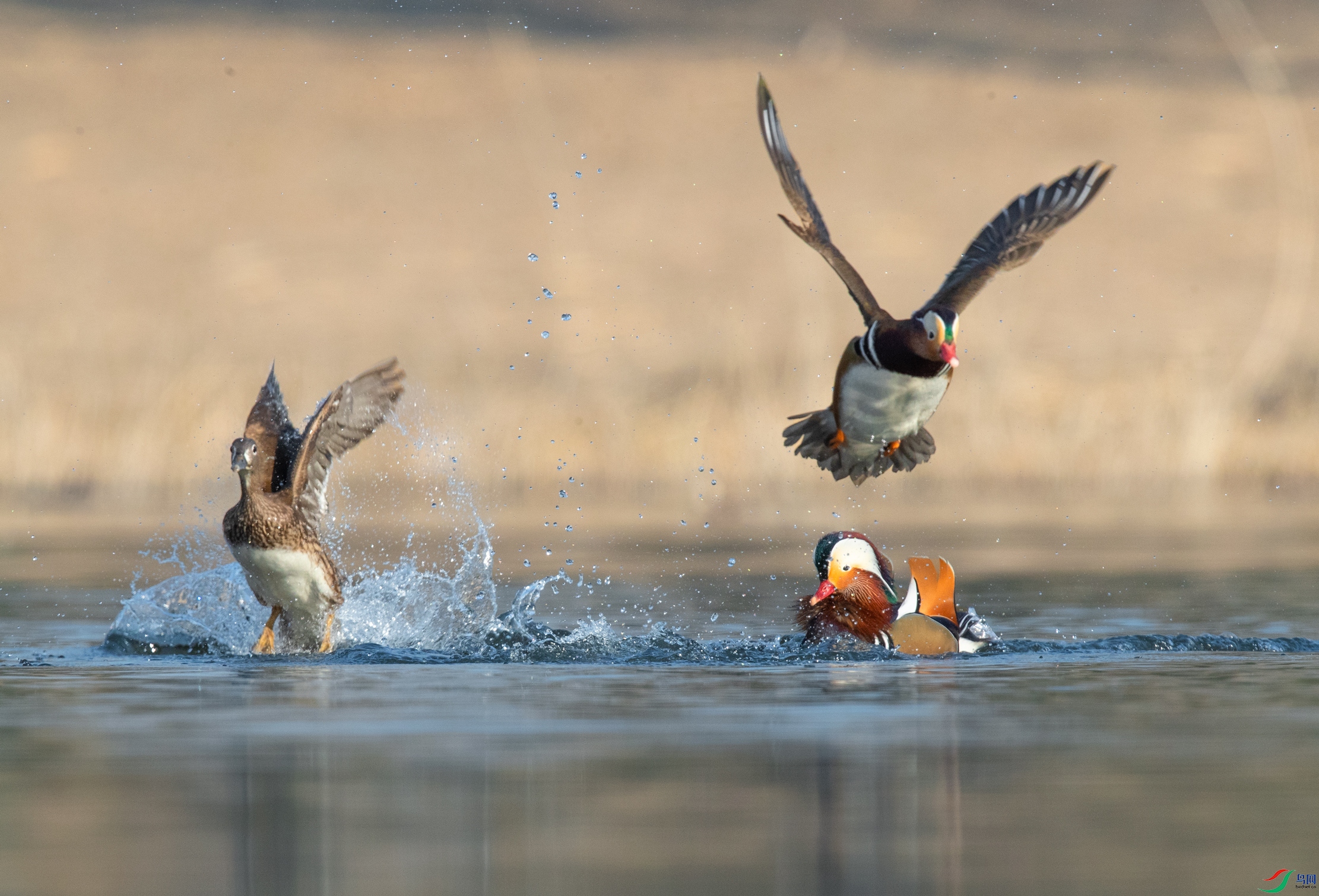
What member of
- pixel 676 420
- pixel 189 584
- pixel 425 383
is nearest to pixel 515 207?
pixel 425 383

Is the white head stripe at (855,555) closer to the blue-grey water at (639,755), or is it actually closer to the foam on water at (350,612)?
the blue-grey water at (639,755)

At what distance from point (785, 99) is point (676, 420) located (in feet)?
92.3

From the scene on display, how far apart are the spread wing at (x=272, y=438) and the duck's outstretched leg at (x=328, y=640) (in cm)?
72

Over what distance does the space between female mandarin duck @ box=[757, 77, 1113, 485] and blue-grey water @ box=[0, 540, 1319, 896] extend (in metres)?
1.08

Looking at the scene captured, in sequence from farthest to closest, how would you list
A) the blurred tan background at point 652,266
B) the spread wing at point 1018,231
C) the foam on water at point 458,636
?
the blurred tan background at point 652,266 < the spread wing at point 1018,231 < the foam on water at point 458,636

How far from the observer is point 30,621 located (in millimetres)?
11609

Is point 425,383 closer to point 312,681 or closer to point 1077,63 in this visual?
point 312,681

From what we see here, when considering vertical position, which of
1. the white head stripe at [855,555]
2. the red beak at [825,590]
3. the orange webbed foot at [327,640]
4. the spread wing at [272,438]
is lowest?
the orange webbed foot at [327,640]

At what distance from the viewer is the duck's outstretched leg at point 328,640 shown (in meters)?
11.0

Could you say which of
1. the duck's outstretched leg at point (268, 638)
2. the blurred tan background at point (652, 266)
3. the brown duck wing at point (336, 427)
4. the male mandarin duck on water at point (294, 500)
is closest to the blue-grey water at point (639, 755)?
the duck's outstretched leg at point (268, 638)

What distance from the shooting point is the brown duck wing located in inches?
439

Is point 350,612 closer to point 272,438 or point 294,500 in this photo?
point 294,500

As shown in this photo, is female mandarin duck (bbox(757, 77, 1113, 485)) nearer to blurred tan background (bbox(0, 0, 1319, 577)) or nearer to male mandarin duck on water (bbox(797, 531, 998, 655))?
male mandarin duck on water (bbox(797, 531, 998, 655))

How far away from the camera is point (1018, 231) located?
1156cm
